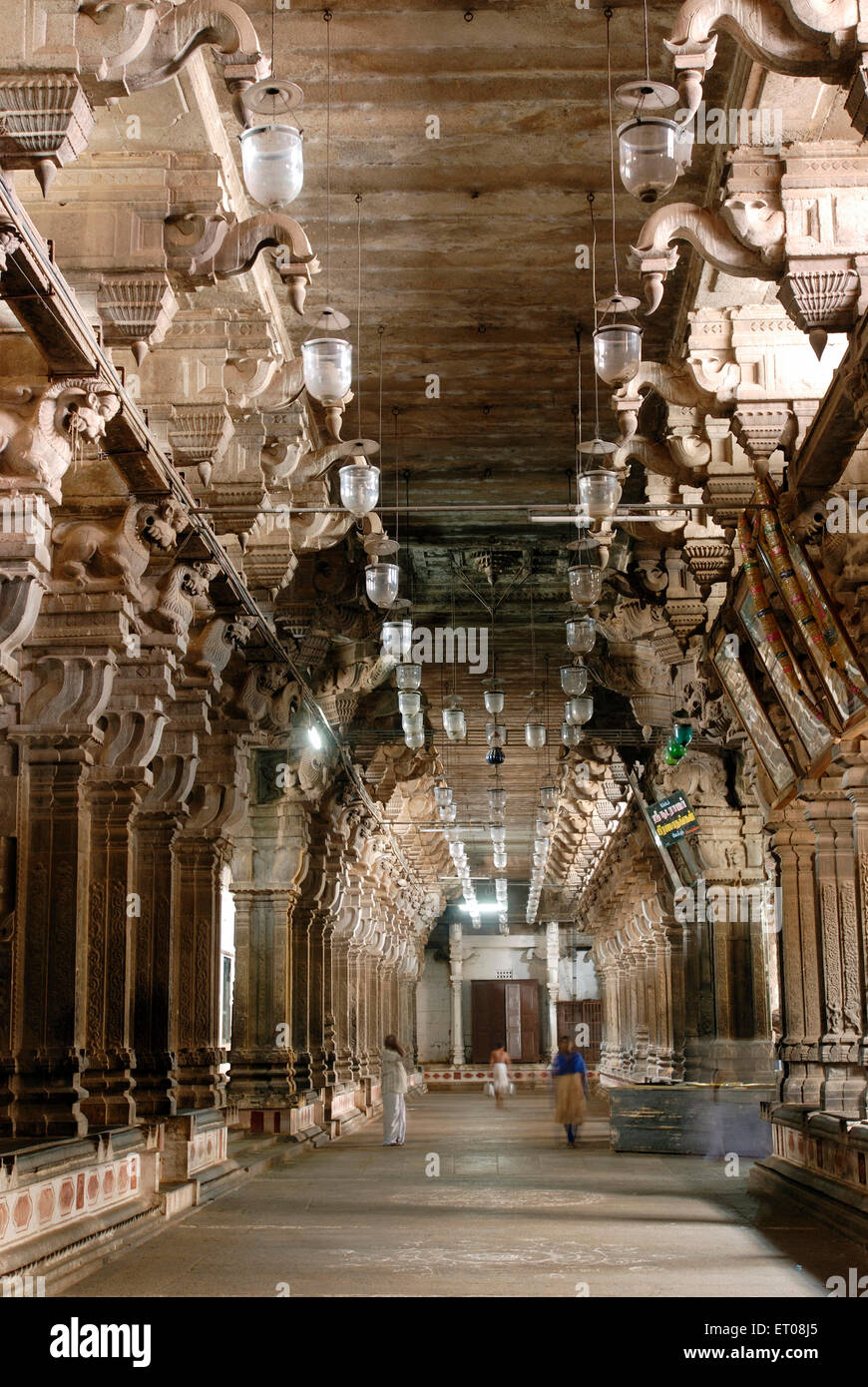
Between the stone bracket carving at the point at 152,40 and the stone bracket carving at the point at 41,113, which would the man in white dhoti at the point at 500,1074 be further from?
the stone bracket carving at the point at 41,113

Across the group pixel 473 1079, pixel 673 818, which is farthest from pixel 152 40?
pixel 473 1079

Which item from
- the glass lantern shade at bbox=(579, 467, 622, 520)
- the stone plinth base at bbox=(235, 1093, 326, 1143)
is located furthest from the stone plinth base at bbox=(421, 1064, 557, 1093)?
the glass lantern shade at bbox=(579, 467, 622, 520)

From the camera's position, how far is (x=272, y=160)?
5.27 metres

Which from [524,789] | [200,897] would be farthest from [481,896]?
[200,897]

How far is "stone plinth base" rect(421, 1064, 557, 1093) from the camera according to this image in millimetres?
39344

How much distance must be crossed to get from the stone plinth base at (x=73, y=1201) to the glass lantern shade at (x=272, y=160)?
14.8 ft

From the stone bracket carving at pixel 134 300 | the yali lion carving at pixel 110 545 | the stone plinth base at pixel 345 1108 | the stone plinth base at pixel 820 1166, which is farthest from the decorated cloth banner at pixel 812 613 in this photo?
the stone plinth base at pixel 345 1108

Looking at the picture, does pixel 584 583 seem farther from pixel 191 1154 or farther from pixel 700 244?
pixel 191 1154

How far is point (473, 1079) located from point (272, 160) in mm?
37457

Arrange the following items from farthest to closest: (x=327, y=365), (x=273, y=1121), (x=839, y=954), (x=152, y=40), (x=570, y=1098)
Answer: (x=570, y=1098), (x=273, y=1121), (x=839, y=954), (x=327, y=365), (x=152, y=40)

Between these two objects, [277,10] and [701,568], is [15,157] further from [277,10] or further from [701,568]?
[701,568]

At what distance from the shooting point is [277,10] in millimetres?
7492

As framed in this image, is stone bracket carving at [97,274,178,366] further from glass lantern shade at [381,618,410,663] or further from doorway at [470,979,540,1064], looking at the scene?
doorway at [470,979,540,1064]
